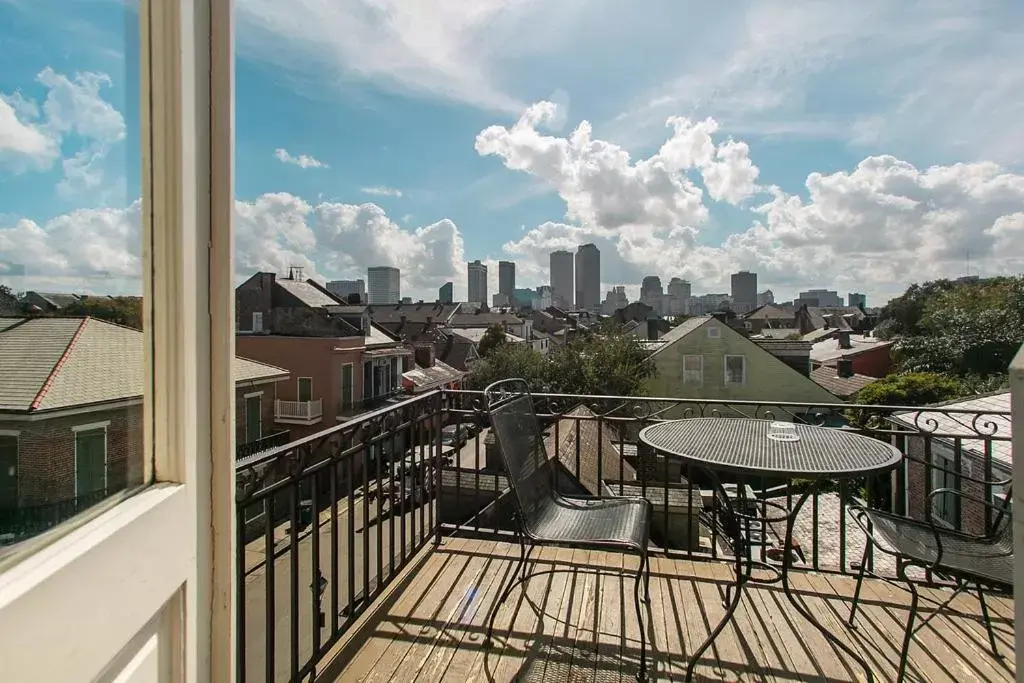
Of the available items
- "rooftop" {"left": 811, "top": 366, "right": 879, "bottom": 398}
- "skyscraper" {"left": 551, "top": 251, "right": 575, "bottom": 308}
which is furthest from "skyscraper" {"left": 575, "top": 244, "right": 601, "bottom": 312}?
"rooftop" {"left": 811, "top": 366, "right": 879, "bottom": 398}

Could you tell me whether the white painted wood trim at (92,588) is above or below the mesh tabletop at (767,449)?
above

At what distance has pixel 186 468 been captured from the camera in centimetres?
89

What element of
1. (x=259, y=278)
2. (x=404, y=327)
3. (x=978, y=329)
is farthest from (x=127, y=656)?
(x=404, y=327)

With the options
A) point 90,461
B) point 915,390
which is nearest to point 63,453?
point 90,461

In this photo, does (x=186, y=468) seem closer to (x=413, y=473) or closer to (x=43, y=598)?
(x=43, y=598)

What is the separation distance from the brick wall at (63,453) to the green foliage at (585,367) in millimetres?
19678

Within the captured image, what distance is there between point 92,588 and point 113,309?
378 millimetres

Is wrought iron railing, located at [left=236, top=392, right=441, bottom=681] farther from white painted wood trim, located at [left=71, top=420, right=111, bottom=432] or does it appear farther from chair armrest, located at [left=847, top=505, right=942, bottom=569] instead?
chair armrest, located at [left=847, top=505, right=942, bottom=569]

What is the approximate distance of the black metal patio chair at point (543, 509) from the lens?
1986 mm

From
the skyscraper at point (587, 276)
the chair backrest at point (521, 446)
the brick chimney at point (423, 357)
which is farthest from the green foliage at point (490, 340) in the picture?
the skyscraper at point (587, 276)

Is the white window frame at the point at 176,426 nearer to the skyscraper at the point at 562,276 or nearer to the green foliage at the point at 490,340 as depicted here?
the green foliage at the point at 490,340

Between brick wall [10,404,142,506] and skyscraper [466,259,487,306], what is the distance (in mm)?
78017

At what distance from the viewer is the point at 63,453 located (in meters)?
0.67

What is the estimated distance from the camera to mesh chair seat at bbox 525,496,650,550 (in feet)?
6.48
